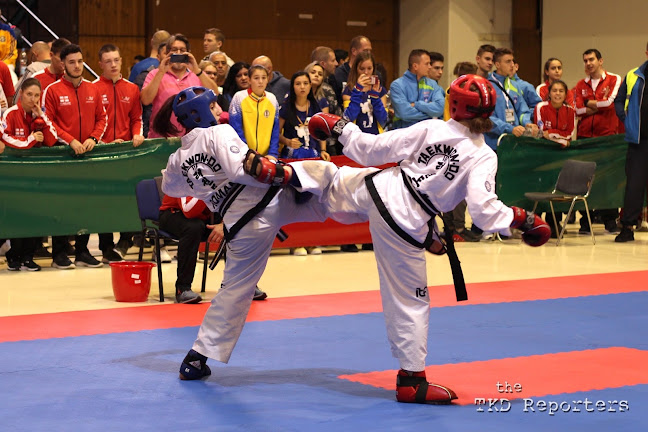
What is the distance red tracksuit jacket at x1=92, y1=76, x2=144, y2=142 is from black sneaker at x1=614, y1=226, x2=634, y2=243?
223 inches

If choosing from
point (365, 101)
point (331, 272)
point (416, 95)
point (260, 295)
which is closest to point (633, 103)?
point (416, 95)

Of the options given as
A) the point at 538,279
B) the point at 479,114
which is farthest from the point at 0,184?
the point at 479,114

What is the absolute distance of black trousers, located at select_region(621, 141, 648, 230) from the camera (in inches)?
443

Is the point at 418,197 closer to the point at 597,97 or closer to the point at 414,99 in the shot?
the point at 414,99

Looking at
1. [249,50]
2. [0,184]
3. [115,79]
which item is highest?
[249,50]

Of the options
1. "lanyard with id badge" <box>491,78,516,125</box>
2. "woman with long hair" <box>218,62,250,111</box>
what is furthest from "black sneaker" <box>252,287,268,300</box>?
"lanyard with id badge" <box>491,78,516,125</box>

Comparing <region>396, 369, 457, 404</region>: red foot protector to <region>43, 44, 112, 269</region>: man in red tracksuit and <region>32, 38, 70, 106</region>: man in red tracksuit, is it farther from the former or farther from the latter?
<region>32, 38, 70, 106</region>: man in red tracksuit

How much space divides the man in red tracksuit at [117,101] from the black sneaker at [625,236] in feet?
18.6

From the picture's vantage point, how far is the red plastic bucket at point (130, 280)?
292 inches

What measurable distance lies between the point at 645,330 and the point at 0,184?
5.74m

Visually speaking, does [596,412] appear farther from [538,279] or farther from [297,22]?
[297,22]

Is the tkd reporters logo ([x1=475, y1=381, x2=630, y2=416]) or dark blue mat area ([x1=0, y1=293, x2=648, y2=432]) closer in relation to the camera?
dark blue mat area ([x1=0, y1=293, x2=648, y2=432])

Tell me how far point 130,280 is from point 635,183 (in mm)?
6539

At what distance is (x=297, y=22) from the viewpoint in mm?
16891
